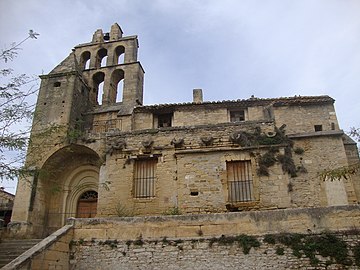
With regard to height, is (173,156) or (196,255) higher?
(173,156)

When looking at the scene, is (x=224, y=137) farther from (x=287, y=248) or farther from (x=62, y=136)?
(x=62, y=136)

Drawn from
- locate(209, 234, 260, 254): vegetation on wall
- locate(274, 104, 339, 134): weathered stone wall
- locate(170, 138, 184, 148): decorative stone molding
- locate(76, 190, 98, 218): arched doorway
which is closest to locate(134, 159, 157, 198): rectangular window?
locate(170, 138, 184, 148): decorative stone molding

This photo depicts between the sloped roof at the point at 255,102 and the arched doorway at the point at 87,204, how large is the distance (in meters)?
5.31

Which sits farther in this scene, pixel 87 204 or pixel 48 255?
pixel 87 204

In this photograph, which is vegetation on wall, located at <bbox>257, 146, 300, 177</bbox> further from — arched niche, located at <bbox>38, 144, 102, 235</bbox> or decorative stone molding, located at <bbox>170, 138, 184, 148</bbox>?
arched niche, located at <bbox>38, 144, 102, 235</bbox>

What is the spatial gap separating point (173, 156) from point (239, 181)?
Answer: 2930mm

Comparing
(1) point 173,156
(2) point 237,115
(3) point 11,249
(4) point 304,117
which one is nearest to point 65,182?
(3) point 11,249

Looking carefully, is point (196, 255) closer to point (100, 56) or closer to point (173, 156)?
point (173, 156)

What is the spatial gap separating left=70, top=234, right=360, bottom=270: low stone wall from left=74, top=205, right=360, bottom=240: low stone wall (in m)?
0.19

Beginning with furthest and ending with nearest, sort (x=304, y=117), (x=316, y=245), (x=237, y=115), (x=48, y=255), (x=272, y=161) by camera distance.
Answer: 1. (x=237, y=115)
2. (x=304, y=117)
3. (x=272, y=161)
4. (x=48, y=255)
5. (x=316, y=245)

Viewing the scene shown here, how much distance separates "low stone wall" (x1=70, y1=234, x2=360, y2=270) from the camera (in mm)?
8320

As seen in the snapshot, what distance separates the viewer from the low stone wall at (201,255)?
8.32m

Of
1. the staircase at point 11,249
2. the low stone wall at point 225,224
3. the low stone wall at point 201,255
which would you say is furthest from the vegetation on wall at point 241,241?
the staircase at point 11,249

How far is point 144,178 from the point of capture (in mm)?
14109
